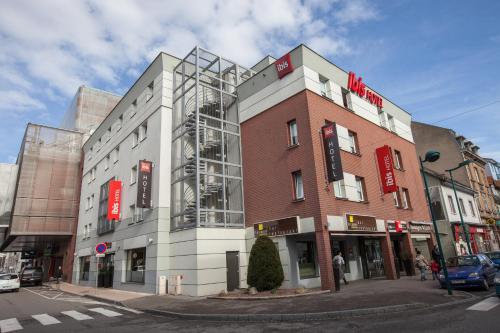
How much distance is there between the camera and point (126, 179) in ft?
82.1

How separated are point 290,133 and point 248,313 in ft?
34.9

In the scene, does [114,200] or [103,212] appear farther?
[103,212]

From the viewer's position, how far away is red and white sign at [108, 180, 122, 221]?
79.9ft

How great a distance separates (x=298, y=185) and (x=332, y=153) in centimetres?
253

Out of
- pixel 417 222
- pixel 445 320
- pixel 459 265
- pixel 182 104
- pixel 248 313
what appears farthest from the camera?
pixel 417 222

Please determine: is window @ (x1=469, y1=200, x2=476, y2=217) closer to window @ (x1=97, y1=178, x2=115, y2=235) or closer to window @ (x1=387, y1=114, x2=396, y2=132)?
window @ (x1=387, y1=114, x2=396, y2=132)

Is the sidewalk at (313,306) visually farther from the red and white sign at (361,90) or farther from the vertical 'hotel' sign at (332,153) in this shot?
the red and white sign at (361,90)

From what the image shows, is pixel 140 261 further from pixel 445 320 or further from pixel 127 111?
pixel 445 320

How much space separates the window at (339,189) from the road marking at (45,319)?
13555 millimetres

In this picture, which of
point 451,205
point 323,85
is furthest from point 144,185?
point 451,205

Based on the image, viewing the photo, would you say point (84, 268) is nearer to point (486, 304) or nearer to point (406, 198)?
point (406, 198)

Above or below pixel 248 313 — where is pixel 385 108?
above

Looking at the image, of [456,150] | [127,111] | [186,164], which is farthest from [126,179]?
[456,150]

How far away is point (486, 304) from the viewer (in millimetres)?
9930
